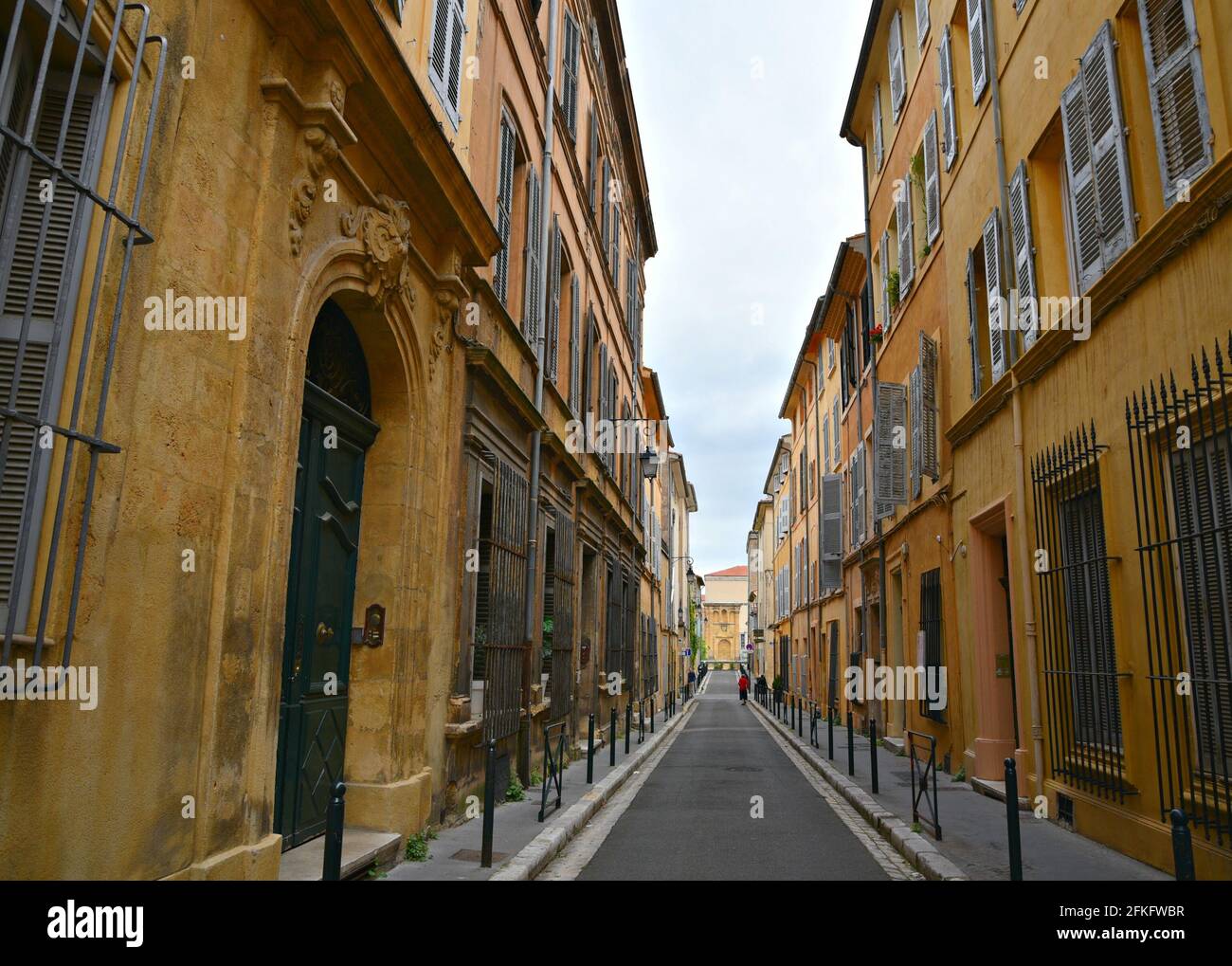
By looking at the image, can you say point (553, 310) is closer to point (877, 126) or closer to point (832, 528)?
point (877, 126)

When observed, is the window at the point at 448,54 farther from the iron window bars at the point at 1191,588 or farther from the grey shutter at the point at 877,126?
the grey shutter at the point at 877,126

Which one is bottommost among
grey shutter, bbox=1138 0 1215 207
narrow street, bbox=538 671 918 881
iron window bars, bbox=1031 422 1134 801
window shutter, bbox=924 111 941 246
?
narrow street, bbox=538 671 918 881

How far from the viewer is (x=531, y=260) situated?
12.1 m

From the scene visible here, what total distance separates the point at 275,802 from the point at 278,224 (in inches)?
151

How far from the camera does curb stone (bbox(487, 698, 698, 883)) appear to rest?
22.0 feet

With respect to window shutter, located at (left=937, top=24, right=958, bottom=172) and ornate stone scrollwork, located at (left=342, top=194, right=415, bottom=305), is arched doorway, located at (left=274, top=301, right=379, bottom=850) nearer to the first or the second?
ornate stone scrollwork, located at (left=342, top=194, right=415, bottom=305)

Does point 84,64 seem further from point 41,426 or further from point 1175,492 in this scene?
point 1175,492

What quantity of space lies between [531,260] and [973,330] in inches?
230

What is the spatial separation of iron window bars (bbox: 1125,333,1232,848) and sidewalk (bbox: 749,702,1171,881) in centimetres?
74

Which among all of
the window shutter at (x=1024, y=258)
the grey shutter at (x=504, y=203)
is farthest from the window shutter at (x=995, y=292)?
the grey shutter at (x=504, y=203)

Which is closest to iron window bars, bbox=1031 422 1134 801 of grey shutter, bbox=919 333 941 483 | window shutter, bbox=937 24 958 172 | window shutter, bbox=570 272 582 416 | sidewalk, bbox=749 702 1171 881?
sidewalk, bbox=749 702 1171 881

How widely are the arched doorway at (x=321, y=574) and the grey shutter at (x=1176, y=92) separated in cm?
621
